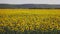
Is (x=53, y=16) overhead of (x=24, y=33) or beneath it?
overhead

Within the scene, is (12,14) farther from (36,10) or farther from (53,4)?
(53,4)

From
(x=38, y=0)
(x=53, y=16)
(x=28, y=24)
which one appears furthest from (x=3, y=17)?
(x=53, y=16)

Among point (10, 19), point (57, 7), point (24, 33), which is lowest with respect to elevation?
point (24, 33)
